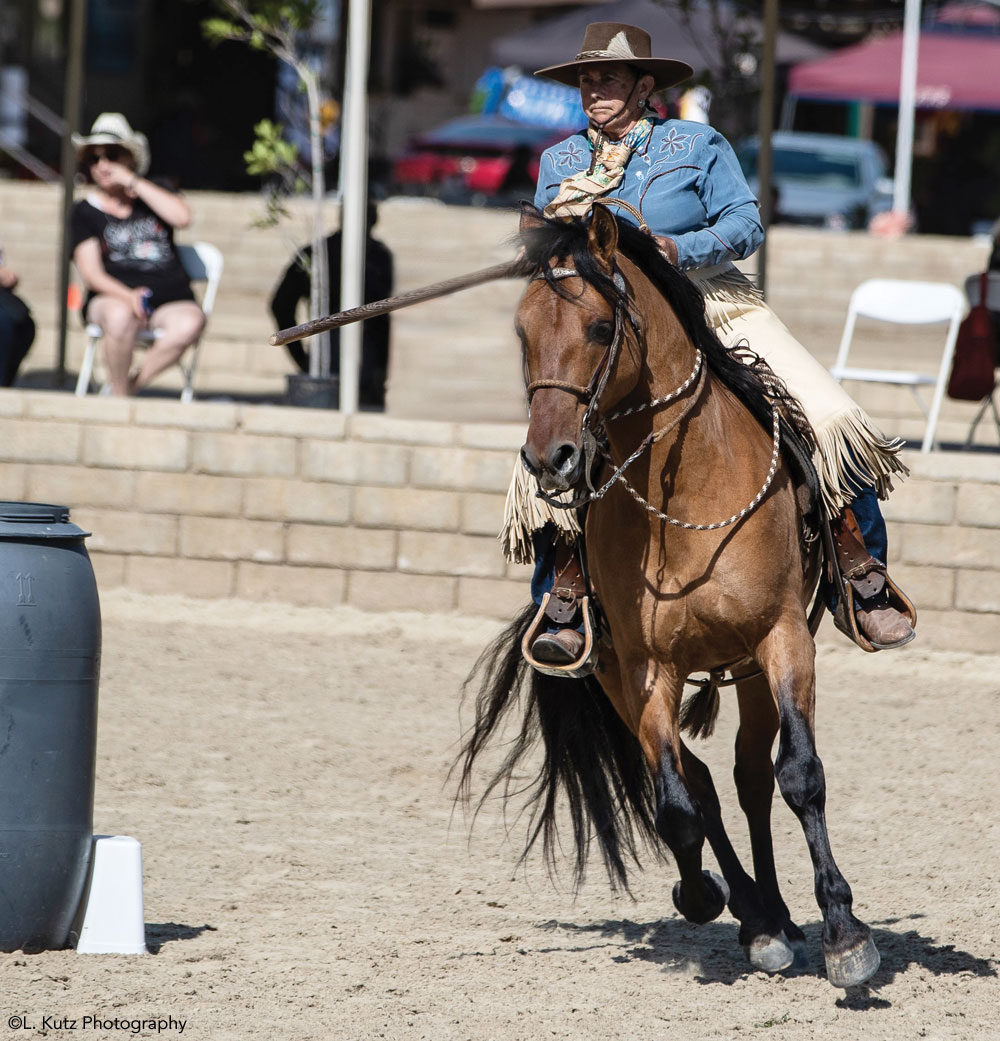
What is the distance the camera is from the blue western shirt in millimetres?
4391

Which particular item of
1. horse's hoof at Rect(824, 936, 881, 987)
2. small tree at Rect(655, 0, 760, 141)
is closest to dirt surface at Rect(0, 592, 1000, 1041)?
horse's hoof at Rect(824, 936, 881, 987)

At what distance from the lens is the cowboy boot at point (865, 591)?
15.0 ft

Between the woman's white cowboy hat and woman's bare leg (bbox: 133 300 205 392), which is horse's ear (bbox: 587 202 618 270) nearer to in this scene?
woman's bare leg (bbox: 133 300 205 392)

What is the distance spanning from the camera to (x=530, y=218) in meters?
4.04

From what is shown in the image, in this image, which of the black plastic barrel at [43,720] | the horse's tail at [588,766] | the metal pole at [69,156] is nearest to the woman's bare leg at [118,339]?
the metal pole at [69,156]

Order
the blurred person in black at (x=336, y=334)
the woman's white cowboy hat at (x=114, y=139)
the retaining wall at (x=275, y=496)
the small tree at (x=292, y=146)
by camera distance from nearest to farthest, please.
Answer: the retaining wall at (x=275, y=496) → the woman's white cowboy hat at (x=114, y=139) → the small tree at (x=292, y=146) → the blurred person in black at (x=336, y=334)

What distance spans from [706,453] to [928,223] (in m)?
18.5

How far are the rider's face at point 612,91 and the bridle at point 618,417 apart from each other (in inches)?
29.9

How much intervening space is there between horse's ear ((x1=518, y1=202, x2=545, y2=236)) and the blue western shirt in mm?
381

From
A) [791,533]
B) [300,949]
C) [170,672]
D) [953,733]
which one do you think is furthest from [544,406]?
[170,672]

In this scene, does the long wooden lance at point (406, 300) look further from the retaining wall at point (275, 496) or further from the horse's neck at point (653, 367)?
the retaining wall at point (275, 496)

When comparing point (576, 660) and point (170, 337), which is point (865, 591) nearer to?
point (576, 660)

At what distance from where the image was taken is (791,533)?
4.32 m

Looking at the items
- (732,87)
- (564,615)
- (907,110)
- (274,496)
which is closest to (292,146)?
(274,496)
